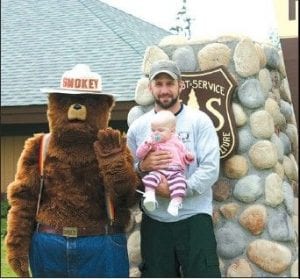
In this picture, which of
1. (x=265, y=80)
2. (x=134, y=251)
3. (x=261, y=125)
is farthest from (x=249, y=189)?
(x=134, y=251)

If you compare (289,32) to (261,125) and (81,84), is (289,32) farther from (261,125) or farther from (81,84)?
(261,125)

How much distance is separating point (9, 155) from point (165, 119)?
23.3ft

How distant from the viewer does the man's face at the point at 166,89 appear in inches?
155

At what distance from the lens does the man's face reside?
3926 mm

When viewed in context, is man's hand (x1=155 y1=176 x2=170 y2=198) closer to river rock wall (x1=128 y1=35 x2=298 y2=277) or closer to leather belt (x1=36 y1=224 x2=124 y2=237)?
leather belt (x1=36 y1=224 x2=124 y2=237)

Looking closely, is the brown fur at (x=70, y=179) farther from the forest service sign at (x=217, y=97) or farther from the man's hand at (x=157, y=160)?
the forest service sign at (x=217, y=97)

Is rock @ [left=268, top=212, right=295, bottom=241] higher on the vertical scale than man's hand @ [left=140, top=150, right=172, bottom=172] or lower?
lower

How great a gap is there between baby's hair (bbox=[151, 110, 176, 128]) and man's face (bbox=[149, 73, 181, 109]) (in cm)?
8

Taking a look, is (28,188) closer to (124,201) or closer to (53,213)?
(53,213)

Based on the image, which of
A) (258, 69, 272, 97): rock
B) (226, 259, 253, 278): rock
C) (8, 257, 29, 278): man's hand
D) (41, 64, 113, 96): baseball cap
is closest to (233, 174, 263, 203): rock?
(226, 259, 253, 278): rock

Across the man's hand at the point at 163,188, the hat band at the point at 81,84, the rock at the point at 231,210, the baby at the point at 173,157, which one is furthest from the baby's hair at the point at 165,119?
the rock at the point at 231,210

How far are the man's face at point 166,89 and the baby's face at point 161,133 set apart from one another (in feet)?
0.62

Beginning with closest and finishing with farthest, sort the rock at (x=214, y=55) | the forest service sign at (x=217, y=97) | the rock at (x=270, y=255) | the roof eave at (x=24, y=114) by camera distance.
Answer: the rock at (x=270, y=255), the forest service sign at (x=217, y=97), the rock at (x=214, y=55), the roof eave at (x=24, y=114)

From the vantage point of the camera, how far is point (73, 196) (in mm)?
3885
